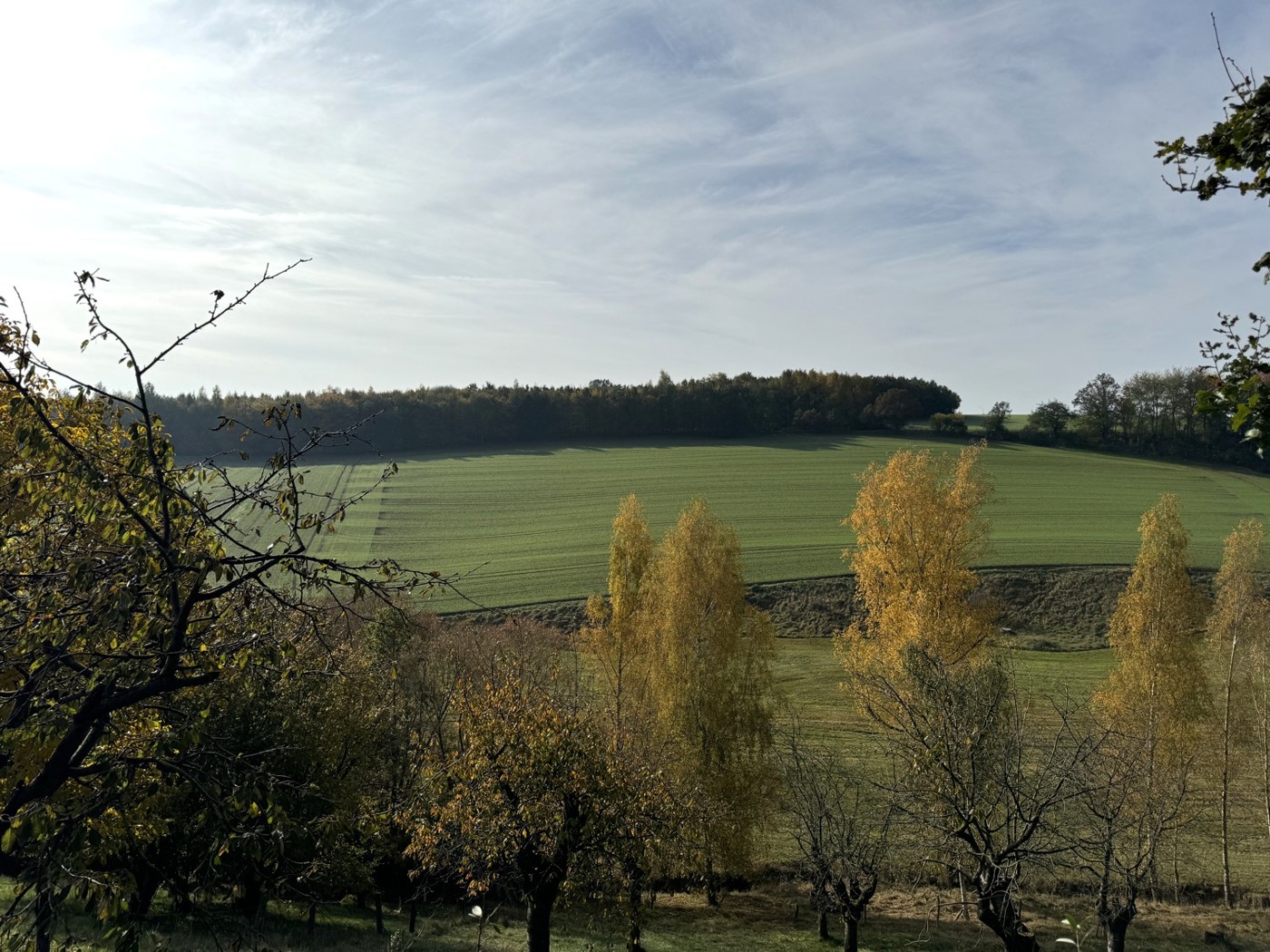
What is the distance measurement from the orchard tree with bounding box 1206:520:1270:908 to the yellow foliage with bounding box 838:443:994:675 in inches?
373

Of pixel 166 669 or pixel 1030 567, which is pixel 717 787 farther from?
pixel 1030 567

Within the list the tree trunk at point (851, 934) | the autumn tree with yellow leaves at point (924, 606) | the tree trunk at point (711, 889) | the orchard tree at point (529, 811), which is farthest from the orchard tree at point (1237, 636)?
the orchard tree at point (529, 811)

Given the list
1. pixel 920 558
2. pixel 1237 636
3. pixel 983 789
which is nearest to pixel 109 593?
pixel 983 789

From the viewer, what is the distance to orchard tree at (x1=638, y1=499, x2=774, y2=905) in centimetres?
2997

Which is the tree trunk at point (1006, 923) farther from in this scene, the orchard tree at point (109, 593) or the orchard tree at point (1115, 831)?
the orchard tree at point (109, 593)

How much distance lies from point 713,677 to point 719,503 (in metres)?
57.3

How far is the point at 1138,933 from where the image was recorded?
26156 millimetres

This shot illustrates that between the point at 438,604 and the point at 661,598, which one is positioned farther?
the point at 438,604

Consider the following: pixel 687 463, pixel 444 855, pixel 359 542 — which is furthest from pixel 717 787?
pixel 687 463

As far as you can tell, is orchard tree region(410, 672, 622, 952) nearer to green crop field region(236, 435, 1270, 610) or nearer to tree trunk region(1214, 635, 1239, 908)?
tree trunk region(1214, 635, 1239, 908)

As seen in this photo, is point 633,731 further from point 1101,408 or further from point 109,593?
point 1101,408

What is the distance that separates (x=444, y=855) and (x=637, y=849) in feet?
14.2

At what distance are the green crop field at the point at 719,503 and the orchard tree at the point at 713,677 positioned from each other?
31722 millimetres

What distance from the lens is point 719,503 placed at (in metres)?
88.2
